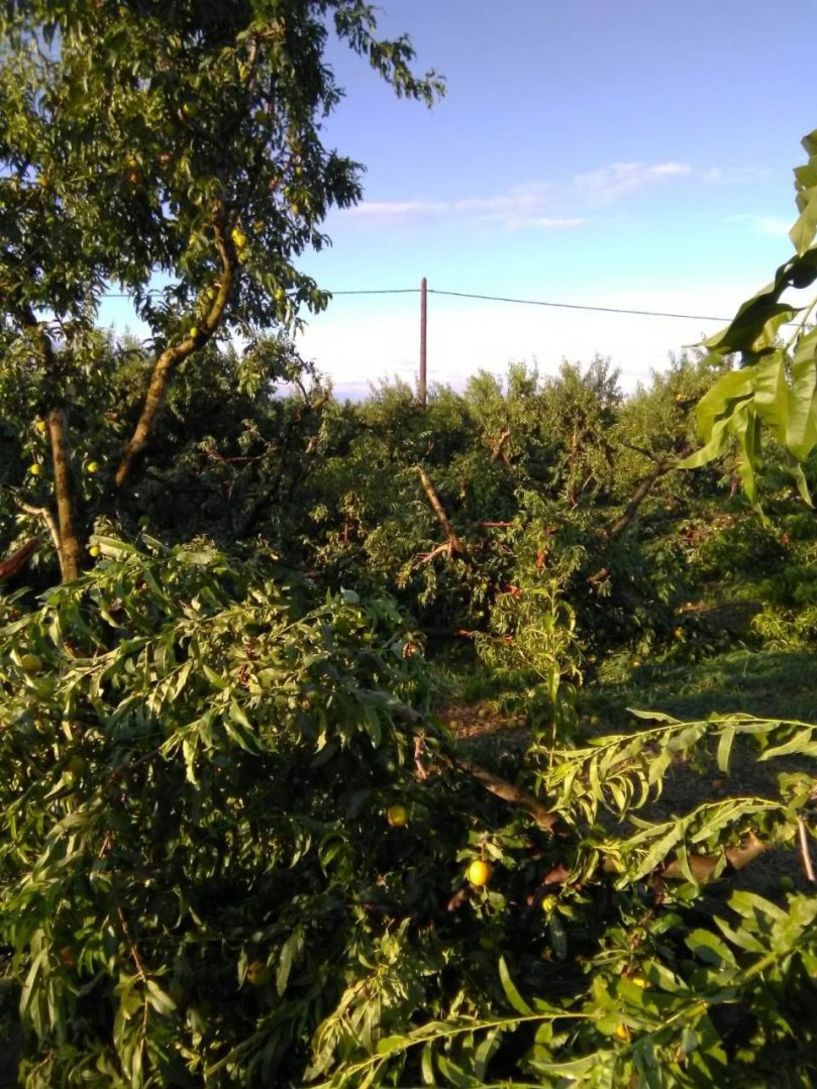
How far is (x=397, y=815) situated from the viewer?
1.96m

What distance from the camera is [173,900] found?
194 cm

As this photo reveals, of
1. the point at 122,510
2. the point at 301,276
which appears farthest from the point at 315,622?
the point at 122,510

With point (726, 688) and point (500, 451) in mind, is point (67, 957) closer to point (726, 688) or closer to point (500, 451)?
point (726, 688)

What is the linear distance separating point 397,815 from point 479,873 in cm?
21

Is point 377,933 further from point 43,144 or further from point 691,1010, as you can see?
point 43,144

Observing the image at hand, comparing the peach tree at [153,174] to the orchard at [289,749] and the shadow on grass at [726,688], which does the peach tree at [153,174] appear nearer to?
the orchard at [289,749]

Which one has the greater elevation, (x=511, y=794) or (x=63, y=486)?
(x=63, y=486)

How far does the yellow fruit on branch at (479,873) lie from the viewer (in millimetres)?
1949

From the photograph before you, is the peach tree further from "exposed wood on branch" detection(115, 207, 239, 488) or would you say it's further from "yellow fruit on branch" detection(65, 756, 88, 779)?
"yellow fruit on branch" detection(65, 756, 88, 779)

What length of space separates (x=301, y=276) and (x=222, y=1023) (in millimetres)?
3393

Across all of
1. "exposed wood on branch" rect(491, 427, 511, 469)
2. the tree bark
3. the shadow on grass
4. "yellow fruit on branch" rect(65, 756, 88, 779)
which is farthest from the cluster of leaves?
"exposed wood on branch" rect(491, 427, 511, 469)

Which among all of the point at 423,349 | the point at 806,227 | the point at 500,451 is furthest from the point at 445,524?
the point at 423,349

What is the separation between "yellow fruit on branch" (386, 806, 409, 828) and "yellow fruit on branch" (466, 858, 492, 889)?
0.17 m

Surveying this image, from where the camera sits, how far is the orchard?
144cm
